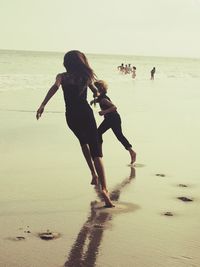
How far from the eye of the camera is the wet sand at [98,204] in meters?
4.03

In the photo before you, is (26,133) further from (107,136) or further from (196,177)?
(196,177)

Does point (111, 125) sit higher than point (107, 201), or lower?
higher

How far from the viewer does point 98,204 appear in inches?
219

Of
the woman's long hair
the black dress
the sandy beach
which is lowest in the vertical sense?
the sandy beach

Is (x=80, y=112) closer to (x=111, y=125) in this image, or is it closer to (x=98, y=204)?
(x=98, y=204)

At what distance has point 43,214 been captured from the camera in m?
5.08

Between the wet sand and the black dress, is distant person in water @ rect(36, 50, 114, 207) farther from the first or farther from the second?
the wet sand

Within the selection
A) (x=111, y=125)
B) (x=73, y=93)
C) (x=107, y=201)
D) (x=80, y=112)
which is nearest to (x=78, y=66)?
(x=73, y=93)

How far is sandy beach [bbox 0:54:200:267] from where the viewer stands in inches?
159

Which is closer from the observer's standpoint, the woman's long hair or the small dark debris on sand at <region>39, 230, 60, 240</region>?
the small dark debris on sand at <region>39, 230, 60, 240</region>

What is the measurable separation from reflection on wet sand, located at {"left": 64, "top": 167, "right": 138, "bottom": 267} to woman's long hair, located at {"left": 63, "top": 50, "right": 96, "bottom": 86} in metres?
1.40

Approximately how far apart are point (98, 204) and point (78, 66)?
152 centimetres

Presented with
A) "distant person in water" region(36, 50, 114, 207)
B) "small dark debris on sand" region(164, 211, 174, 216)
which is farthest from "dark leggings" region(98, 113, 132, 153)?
"small dark debris on sand" region(164, 211, 174, 216)

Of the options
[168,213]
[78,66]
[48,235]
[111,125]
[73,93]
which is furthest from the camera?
[111,125]
